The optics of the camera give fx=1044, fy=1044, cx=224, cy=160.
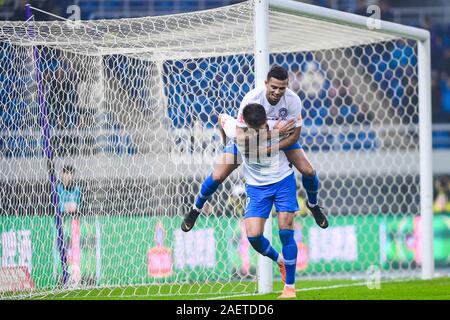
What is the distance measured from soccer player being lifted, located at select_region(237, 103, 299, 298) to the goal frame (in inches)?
21.8

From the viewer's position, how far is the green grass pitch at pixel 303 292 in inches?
317

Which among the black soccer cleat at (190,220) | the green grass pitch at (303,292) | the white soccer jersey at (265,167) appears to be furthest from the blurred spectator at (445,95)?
the white soccer jersey at (265,167)


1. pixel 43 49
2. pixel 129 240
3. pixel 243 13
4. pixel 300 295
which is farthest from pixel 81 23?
pixel 300 295

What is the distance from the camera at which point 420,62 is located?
1043 cm

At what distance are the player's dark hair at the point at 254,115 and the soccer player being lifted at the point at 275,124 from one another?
116 mm

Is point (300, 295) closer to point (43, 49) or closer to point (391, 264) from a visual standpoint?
point (43, 49)

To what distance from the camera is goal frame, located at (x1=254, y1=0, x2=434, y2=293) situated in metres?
8.48

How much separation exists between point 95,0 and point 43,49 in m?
8.45

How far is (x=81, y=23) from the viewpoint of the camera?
9078 millimetres

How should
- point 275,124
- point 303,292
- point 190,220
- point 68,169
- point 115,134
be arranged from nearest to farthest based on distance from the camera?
1. point 275,124
2. point 190,220
3. point 303,292
4. point 68,169
5. point 115,134

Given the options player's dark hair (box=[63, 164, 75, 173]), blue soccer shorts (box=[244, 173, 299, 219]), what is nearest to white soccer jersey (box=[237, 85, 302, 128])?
blue soccer shorts (box=[244, 173, 299, 219])

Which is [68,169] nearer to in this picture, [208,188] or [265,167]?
[208,188]

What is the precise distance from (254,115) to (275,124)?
0.33 m

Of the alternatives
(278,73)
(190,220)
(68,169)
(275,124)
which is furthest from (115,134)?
(278,73)
